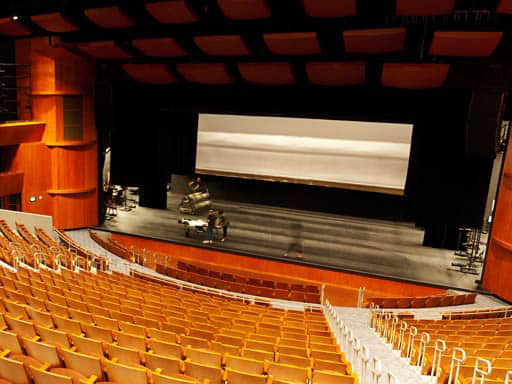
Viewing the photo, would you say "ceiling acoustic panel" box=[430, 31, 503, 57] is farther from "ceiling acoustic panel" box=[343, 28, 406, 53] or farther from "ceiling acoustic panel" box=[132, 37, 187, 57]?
"ceiling acoustic panel" box=[132, 37, 187, 57]

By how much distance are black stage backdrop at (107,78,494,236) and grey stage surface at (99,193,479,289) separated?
60 centimetres

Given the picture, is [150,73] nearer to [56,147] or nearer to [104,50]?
[104,50]

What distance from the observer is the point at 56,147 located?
14.1m

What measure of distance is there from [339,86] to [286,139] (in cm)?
301

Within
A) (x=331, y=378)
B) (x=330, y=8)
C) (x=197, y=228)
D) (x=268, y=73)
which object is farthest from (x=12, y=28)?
(x=331, y=378)

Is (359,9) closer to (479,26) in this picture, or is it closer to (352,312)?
(479,26)

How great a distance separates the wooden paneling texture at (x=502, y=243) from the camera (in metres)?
10.3

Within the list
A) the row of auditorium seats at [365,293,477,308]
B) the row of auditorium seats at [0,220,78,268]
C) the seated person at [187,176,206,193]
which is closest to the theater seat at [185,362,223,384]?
the row of auditorium seats at [0,220,78,268]

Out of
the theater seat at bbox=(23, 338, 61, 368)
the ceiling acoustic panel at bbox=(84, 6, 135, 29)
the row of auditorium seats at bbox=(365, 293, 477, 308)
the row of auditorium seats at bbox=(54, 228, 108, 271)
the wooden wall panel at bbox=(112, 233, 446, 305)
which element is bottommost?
the wooden wall panel at bbox=(112, 233, 446, 305)

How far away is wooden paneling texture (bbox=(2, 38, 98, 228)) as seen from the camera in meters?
13.7

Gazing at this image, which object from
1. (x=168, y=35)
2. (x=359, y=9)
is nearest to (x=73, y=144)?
(x=168, y=35)

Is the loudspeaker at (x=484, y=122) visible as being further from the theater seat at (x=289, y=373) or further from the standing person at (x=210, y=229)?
the theater seat at (x=289, y=373)

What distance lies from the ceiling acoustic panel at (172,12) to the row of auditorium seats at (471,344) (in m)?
8.88

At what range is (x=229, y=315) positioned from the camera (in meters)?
6.45
